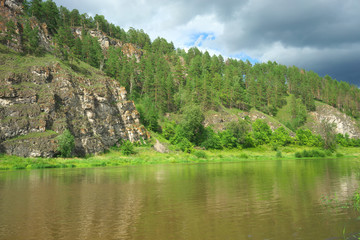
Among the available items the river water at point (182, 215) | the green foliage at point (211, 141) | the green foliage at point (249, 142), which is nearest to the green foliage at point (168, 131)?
the green foliage at point (211, 141)

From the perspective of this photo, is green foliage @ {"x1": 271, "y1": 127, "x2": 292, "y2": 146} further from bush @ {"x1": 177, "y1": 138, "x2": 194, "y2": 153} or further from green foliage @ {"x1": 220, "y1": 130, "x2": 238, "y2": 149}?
bush @ {"x1": 177, "y1": 138, "x2": 194, "y2": 153}

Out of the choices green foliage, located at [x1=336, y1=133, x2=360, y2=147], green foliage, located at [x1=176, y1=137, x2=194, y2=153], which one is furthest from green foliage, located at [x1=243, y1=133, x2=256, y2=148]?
green foliage, located at [x1=336, y1=133, x2=360, y2=147]

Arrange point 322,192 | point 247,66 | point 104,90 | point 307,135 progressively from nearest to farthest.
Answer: point 322,192, point 104,90, point 307,135, point 247,66

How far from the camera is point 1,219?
13.4m

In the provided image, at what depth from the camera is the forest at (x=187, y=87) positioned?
94.9 m

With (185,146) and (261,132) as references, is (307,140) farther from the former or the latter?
(185,146)

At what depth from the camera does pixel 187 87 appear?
12006 cm

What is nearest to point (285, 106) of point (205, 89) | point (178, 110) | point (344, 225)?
point (205, 89)

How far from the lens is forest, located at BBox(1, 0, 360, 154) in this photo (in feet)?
311

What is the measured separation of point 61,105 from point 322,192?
249 feet

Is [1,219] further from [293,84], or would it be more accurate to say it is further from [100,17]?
[293,84]

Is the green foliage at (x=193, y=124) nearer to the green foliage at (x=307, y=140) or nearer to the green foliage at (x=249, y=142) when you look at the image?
the green foliage at (x=249, y=142)

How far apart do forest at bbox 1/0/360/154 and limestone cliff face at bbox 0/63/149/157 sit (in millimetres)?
12465

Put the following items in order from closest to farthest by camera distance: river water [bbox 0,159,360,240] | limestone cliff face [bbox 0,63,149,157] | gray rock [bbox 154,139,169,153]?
river water [bbox 0,159,360,240]
limestone cliff face [bbox 0,63,149,157]
gray rock [bbox 154,139,169,153]
